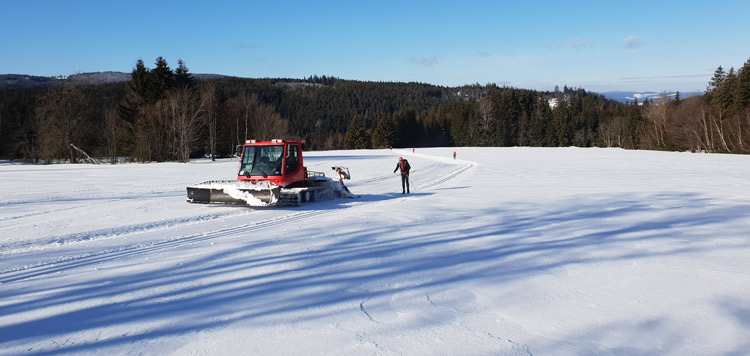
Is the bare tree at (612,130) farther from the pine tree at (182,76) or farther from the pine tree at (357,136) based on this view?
the pine tree at (182,76)

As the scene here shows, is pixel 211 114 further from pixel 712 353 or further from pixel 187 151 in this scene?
pixel 712 353

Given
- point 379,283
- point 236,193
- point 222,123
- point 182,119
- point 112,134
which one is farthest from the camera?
point 222,123

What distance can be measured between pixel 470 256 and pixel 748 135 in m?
63.2

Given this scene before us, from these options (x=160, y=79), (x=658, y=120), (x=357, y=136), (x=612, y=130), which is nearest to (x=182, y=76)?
(x=160, y=79)

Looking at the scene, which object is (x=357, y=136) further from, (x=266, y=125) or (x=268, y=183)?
(x=268, y=183)

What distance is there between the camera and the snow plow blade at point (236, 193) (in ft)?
39.4

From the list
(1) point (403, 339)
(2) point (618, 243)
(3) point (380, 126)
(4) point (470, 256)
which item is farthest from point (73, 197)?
(3) point (380, 126)

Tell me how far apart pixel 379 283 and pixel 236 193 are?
25.6 ft

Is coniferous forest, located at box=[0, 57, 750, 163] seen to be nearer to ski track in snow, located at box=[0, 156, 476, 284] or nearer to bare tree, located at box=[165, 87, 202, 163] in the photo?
bare tree, located at box=[165, 87, 202, 163]

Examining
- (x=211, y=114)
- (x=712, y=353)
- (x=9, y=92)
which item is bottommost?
(x=712, y=353)

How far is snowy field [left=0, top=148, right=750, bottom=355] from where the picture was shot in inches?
156

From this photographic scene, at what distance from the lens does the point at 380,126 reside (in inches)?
4050

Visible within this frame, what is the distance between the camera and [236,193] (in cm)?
1223

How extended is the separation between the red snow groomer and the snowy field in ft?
2.96
